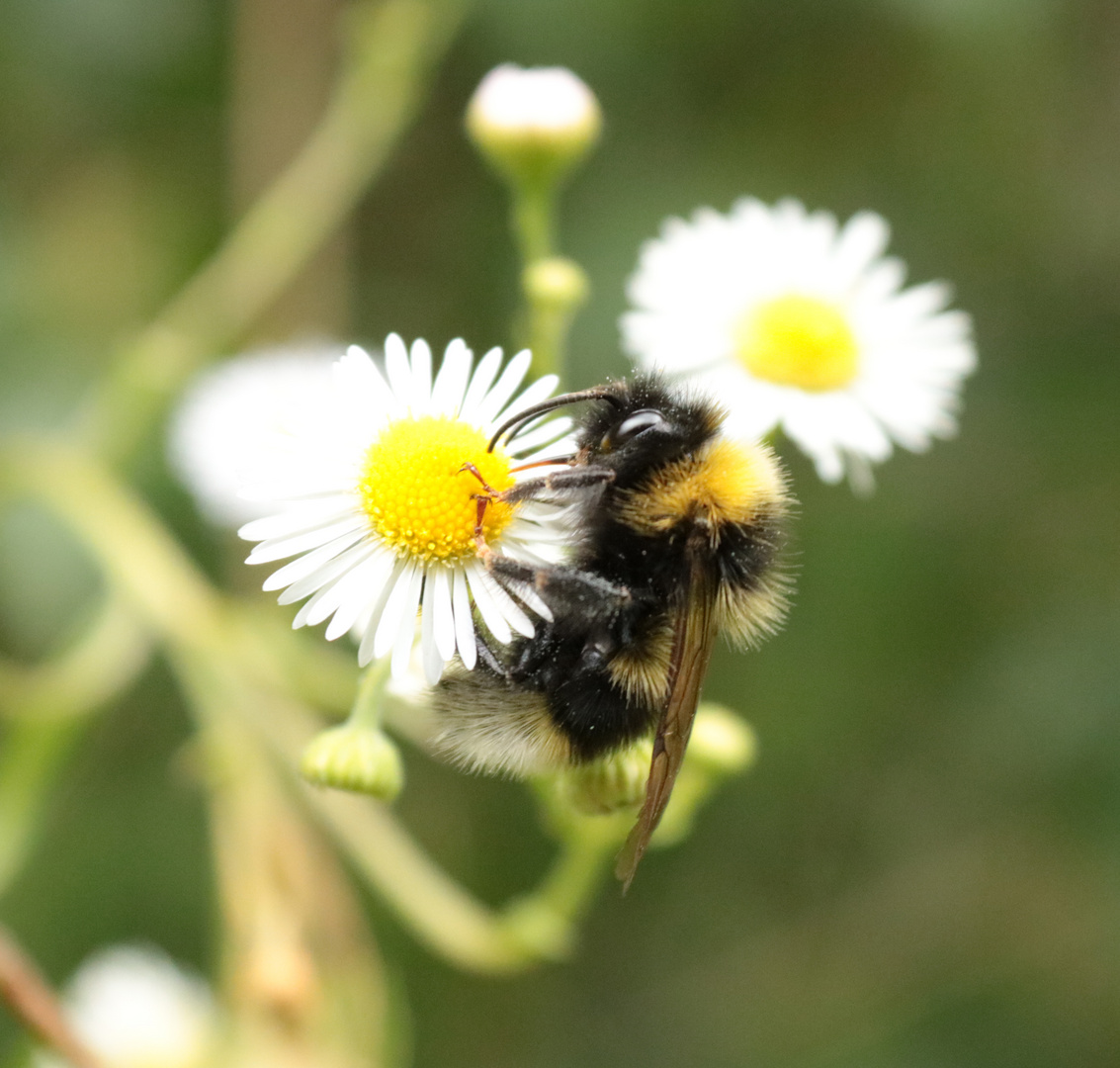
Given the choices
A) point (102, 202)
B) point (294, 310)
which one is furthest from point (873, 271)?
point (102, 202)

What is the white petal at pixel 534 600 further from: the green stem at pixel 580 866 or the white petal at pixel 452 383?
the green stem at pixel 580 866

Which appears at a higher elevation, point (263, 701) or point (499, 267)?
point (499, 267)

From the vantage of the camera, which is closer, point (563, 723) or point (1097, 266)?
point (563, 723)

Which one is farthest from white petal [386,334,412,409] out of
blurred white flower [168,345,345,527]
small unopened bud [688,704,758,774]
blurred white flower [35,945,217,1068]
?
blurred white flower [35,945,217,1068]

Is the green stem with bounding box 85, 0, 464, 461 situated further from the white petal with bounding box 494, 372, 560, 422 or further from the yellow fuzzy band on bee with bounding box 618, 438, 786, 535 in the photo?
the yellow fuzzy band on bee with bounding box 618, 438, 786, 535

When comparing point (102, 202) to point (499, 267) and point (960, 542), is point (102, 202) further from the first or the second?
point (960, 542)

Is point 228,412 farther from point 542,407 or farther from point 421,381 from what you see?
point 542,407
